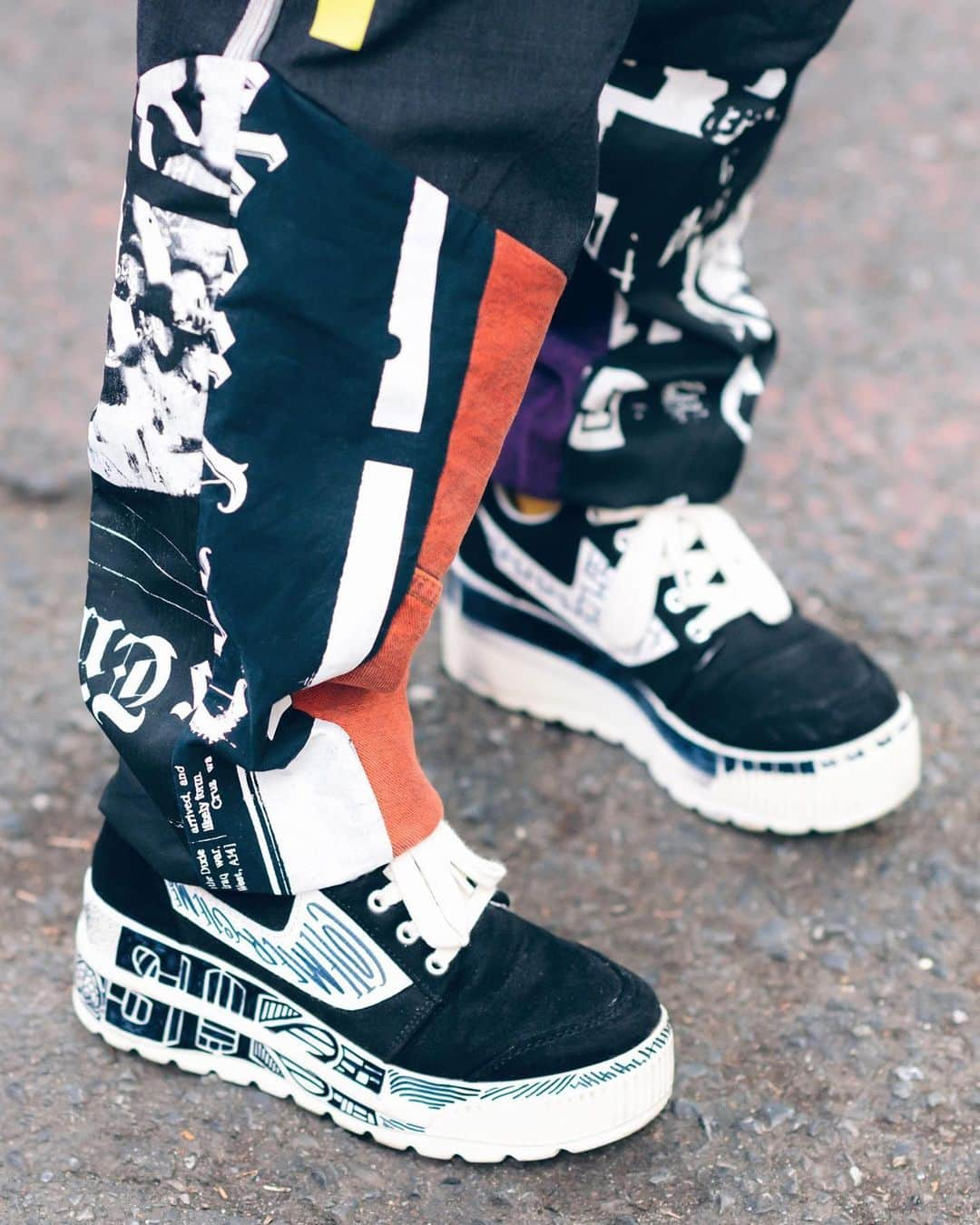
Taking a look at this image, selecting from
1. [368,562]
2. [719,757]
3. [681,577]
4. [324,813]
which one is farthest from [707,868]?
[368,562]

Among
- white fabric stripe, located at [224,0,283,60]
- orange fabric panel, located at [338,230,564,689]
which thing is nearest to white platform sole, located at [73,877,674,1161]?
orange fabric panel, located at [338,230,564,689]

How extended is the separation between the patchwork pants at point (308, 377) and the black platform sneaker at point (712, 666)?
1.31 feet

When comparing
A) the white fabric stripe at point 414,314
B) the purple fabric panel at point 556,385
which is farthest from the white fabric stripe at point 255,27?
the purple fabric panel at point 556,385

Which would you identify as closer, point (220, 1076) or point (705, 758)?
point (220, 1076)

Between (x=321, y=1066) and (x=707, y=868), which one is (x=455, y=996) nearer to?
(x=321, y=1066)

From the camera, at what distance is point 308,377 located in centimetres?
78

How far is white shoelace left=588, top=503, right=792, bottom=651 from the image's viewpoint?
4.23 feet

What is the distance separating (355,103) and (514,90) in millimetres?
90

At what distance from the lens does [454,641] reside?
4.81 feet

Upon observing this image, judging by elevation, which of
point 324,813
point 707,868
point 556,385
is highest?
point 556,385

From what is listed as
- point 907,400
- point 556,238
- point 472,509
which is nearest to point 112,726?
→ point 472,509

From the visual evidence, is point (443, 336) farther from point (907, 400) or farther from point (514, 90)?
point (907, 400)

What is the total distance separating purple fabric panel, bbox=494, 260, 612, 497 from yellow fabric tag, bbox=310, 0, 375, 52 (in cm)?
49

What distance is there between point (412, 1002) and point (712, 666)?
0.46m
